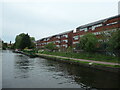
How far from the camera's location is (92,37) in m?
34.2

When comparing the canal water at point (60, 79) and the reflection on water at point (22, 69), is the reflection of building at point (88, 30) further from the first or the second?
the reflection on water at point (22, 69)

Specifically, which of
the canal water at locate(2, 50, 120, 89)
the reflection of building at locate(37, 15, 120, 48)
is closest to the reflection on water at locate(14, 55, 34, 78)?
the canal water at locate(2, 50, 120, 89)

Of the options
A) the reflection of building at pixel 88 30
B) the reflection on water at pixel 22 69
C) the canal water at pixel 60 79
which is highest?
the reflection of building at pixel 88 30

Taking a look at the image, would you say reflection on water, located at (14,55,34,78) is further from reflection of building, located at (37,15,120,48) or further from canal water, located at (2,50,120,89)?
reflection of building, located at (37,15,120,48)

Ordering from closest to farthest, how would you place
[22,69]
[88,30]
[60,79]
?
[60,79] < [22,69] < [88,30]

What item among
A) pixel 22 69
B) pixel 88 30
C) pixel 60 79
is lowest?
pixel 60 79

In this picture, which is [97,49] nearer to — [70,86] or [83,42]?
[83,42]

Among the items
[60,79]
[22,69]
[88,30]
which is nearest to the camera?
[60,79]

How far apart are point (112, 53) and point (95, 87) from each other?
22374mm

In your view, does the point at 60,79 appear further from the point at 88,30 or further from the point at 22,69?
the point at 88,30

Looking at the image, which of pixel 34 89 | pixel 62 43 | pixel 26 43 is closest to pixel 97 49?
pixel 34 89

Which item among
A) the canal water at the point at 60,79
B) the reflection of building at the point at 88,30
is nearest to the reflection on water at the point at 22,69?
the canal water at the point at 60,79

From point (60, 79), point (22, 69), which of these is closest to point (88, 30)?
point (22, 69)

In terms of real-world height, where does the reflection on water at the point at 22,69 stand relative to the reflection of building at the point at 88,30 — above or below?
below
